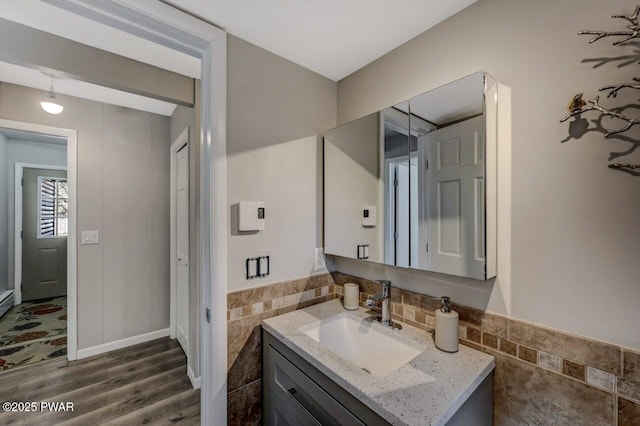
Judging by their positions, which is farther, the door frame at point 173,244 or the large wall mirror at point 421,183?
the door frame at point 173,244

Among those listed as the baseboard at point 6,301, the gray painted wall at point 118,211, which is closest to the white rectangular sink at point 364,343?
the gray painted wall at point 118,211

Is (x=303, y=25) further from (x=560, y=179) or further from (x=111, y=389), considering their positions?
(x=111, y=389)

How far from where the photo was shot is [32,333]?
2.83 meters

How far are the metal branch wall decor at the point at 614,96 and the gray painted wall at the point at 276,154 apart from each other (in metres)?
1.10

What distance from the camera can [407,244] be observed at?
3.92 ft

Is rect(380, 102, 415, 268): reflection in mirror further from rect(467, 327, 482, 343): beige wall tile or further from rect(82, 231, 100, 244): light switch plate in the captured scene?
rect(82, 231, 100, 244): light switch plate

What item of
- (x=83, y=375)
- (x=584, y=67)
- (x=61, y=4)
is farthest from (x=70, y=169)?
(x=584, y=67)

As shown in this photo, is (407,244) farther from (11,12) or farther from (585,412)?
(11,12)

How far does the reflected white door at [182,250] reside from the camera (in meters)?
2.39

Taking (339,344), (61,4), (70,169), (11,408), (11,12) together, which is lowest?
(11,408)

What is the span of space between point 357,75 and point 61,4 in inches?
50.4

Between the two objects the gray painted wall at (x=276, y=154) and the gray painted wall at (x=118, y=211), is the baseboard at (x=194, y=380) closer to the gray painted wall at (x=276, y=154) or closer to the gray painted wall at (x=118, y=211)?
the gray painted wall at (x=118, y=211)

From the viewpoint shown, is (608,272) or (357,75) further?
(357,75)

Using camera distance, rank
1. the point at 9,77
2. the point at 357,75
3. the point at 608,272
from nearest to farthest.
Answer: the point at 608,272, the point at 357,75, the point at 9,77
